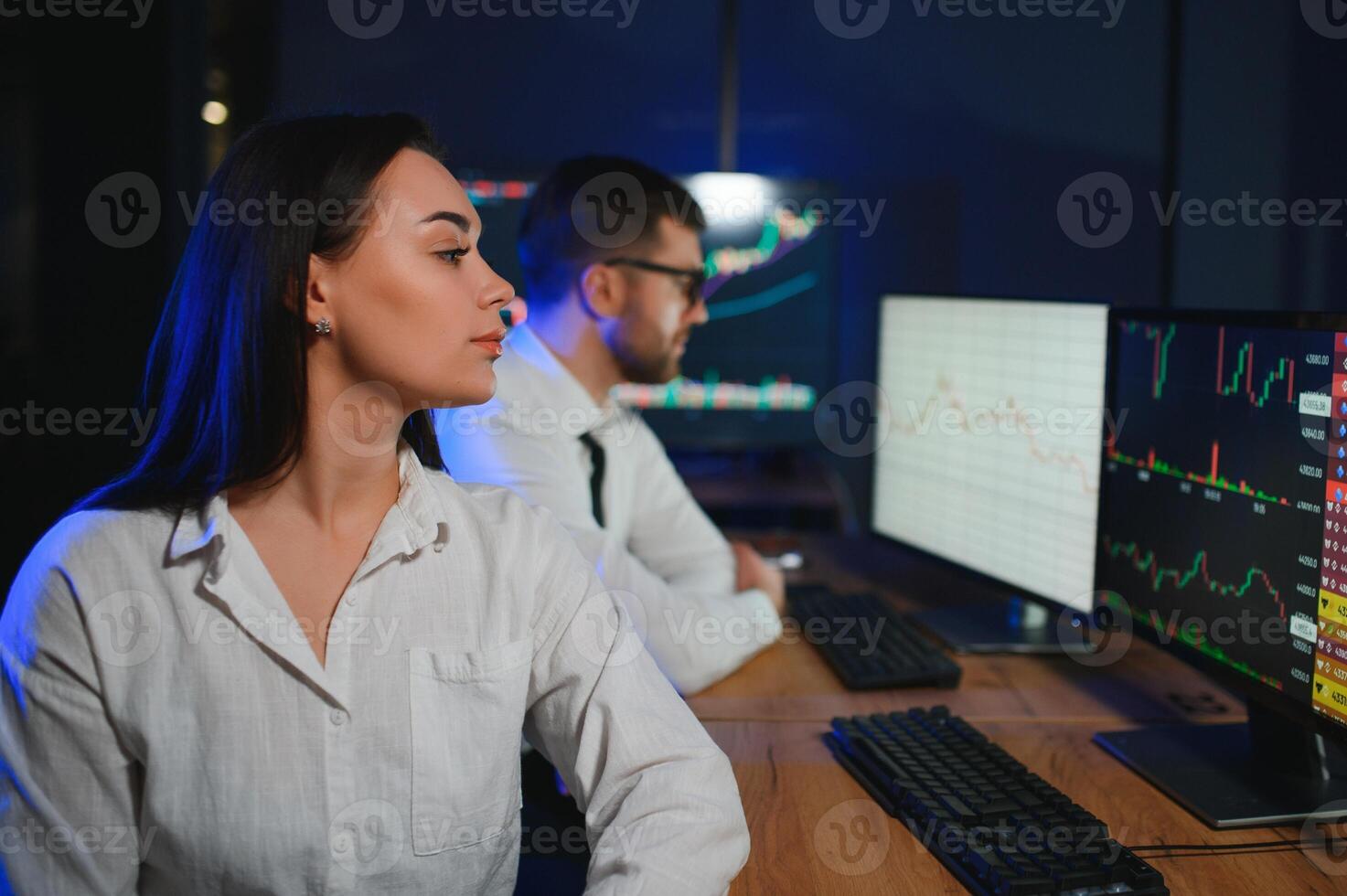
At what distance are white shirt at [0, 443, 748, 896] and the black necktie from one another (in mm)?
711

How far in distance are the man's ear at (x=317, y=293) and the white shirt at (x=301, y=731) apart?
20 centimetres

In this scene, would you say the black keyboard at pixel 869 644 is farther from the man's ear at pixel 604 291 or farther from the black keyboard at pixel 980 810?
the man's ear at pixel 604 291

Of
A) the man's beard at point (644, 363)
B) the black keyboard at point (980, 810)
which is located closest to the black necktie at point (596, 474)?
the man's beard at point (644, 363)

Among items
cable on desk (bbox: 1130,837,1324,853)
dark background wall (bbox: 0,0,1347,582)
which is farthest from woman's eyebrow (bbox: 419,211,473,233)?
dark background wall (bbox: 0,0,1347,582)

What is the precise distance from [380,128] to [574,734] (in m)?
0.65

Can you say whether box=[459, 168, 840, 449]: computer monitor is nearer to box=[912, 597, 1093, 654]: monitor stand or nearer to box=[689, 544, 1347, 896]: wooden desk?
box=[912, 597, 1093, 654]: monitor stand

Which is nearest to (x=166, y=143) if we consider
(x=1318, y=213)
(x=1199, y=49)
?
(x=1318, y=213)

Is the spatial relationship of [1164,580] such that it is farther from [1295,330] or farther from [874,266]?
[874,266]

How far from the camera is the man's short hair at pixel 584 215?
190 centimetres

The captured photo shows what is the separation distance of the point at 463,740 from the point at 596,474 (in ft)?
2.67

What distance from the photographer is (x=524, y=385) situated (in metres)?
1.82

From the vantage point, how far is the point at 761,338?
116 inches

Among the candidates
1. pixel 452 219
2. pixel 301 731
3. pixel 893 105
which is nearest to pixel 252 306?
pixel 452 219

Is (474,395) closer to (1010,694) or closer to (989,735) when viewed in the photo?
(989,735)
